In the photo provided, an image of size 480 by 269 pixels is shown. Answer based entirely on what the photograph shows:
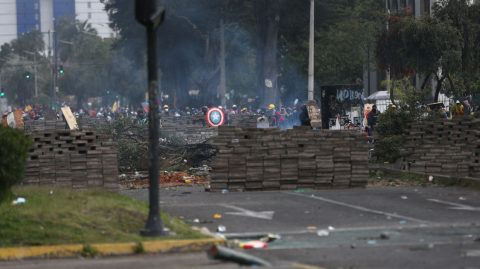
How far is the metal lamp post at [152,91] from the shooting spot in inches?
Result: 320

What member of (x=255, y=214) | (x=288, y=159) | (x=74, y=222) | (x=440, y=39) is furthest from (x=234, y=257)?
(x=440, y=39)

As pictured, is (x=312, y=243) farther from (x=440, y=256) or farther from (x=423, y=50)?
(x=423, y=50)

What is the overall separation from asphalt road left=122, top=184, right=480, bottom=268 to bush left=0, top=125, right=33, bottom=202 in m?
2.66

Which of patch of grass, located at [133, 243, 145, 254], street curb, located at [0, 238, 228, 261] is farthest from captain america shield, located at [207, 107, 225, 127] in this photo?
patch of grass, located at [133, 243, 145, 254]

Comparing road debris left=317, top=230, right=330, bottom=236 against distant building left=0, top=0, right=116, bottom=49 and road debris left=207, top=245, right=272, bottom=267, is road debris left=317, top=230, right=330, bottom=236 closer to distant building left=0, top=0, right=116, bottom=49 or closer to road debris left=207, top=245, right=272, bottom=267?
road debris left=207, top=245, right=272, bottom=267

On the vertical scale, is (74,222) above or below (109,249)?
above

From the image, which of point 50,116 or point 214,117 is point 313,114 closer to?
point 214,117

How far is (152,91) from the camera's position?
27.7ft

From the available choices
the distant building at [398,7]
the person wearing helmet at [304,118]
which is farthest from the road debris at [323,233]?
the distant building at [398,7]

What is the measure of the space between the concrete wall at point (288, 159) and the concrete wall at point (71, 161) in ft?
7.44

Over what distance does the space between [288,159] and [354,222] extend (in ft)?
13.1

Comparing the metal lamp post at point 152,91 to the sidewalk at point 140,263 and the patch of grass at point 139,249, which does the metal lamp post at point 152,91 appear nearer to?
the patch of grass at point 139,249

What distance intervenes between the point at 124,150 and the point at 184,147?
6.26 ft

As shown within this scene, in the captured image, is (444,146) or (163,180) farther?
(163,180)
